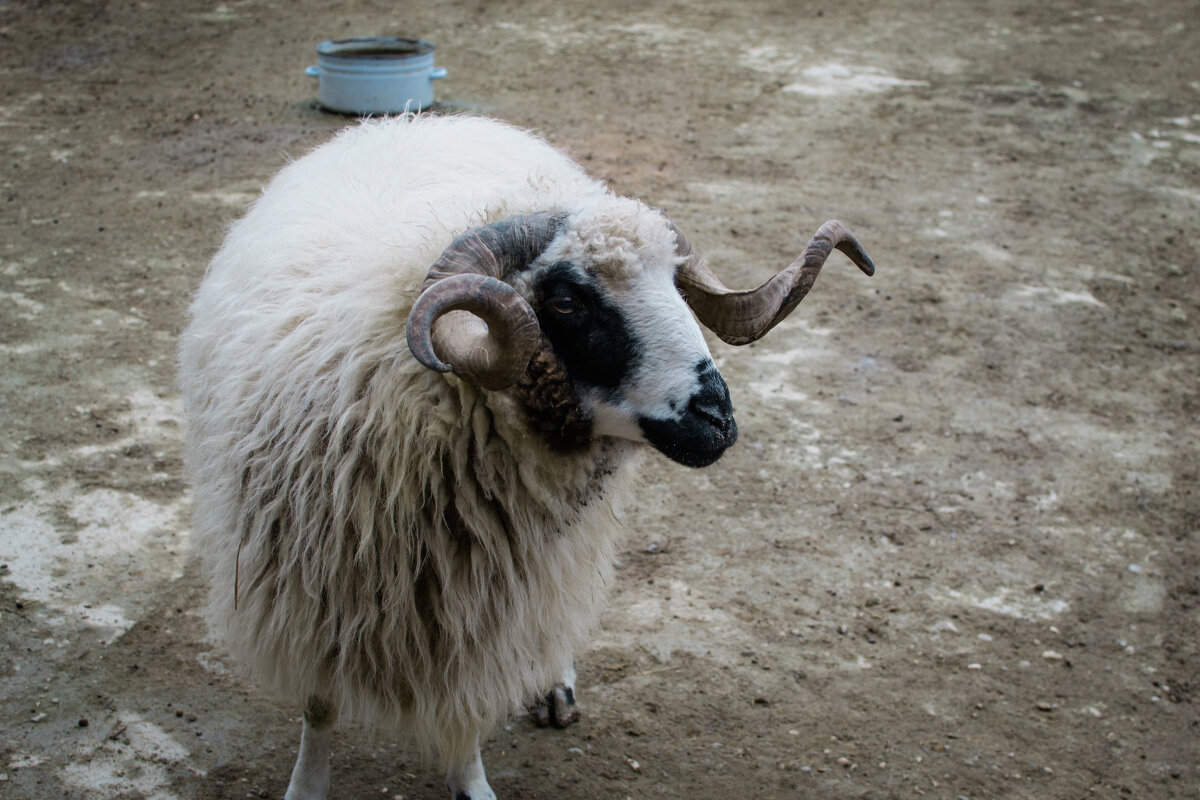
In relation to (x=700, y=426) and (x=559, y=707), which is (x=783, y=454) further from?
(x=700, y=426)

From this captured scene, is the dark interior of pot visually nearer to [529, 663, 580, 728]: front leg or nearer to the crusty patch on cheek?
[529, 663, 580, 728]: front leg

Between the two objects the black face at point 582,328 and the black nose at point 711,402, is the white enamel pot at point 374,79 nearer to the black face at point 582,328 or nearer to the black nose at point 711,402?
the black face at point 582,328

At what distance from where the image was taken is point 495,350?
2.24 meters

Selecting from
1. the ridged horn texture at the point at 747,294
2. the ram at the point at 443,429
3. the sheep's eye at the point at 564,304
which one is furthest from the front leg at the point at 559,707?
the sheep's eye at the point at 564,304

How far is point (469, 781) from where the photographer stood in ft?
9.70

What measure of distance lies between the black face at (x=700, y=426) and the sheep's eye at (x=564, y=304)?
31 cm

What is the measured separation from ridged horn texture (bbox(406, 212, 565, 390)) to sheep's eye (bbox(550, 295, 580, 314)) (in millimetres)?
119

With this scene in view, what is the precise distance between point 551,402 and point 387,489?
46 cm

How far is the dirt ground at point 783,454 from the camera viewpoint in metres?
3.21

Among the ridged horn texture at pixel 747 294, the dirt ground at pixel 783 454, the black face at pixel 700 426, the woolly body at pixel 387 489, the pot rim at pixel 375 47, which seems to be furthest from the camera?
the pot rim at pixel 375 47

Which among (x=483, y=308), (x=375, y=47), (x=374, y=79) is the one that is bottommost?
(x=374, y=79)

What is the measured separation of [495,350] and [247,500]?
86cm

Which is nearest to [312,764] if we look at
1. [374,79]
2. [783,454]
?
[783,454]

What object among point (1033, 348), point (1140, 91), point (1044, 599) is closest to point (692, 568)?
point (1044, 599)
